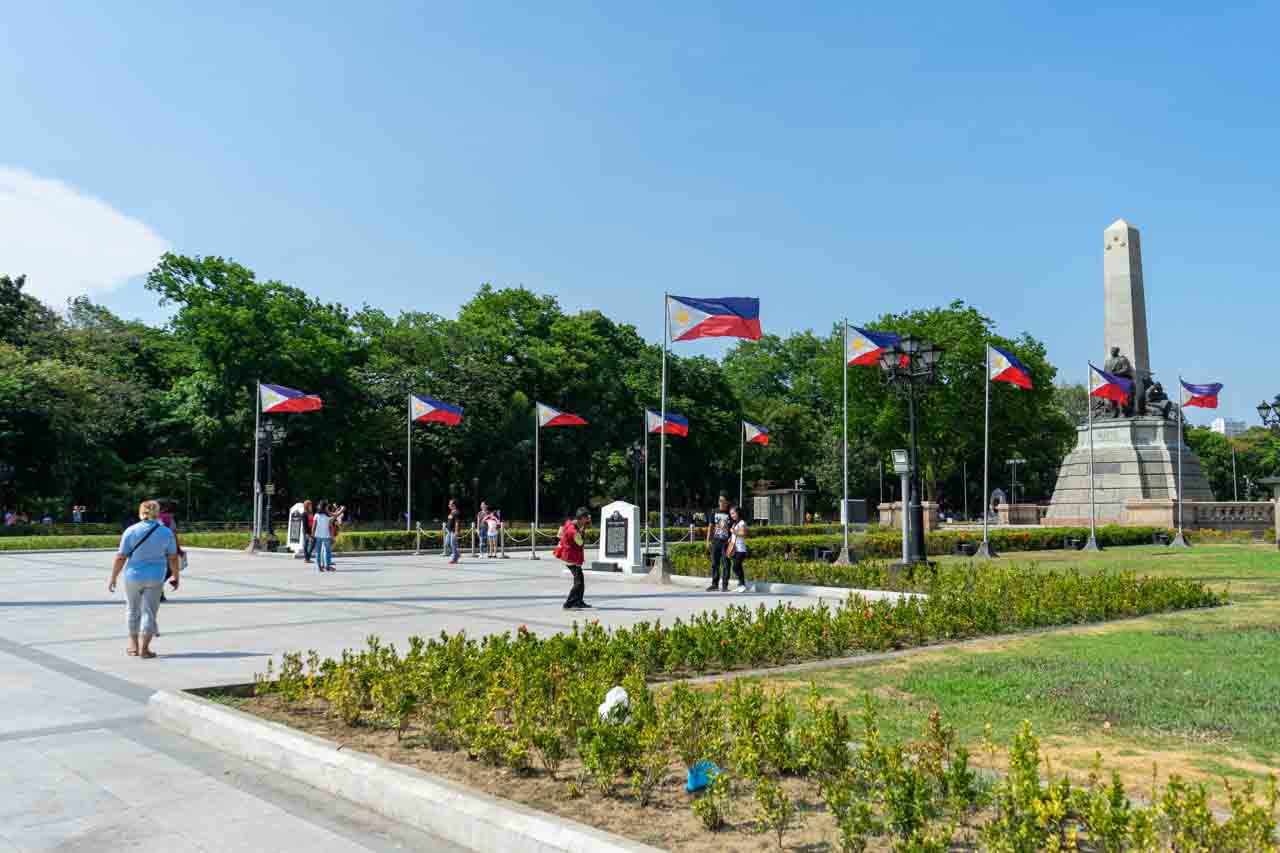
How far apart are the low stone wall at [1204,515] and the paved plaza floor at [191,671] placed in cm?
2951

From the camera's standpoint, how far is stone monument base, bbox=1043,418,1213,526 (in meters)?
43.2

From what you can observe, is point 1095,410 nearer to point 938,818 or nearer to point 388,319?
point 388,319

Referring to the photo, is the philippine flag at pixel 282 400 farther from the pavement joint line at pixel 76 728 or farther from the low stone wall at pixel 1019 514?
the low stone wall at pixel 1019 514

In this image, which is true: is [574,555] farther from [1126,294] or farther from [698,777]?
[1126,294]

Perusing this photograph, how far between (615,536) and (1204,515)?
101ft

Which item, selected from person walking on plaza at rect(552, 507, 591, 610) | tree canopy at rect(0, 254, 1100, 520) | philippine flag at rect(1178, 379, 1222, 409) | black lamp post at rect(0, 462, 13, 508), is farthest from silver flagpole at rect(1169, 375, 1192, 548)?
black lamp post at rect(0, 462, 13, 508)

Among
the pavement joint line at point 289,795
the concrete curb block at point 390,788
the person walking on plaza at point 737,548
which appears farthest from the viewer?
the person walking on plaza at point 737,548

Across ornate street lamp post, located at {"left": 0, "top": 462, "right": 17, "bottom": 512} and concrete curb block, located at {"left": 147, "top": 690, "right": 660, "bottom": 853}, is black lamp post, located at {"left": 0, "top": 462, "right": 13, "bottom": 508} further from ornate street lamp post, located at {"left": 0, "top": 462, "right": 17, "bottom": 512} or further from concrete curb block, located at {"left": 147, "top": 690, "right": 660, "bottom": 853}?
concrete curb block, located at {"left": 147, "top": 690, "right": 660, "bottom": 853}

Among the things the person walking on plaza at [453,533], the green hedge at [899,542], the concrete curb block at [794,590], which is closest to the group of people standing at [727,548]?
the concrete curb block at [794,590]

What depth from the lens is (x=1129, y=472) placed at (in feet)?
144

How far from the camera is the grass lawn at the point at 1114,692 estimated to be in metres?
6.39

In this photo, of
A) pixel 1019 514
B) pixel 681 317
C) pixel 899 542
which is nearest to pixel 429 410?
pixel 681 317

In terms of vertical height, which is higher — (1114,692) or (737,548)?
(737,548)

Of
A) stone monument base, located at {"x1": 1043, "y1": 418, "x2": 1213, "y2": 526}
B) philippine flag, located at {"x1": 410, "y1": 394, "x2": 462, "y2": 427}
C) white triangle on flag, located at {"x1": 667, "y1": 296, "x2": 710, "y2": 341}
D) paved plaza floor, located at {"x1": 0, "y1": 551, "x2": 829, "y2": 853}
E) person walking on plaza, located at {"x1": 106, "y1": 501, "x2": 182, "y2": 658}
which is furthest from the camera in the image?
stone monument base, located at {"x1": 1043, "y1": 418, "x2": 1213, "y2": 526}
